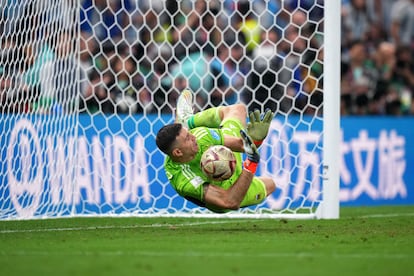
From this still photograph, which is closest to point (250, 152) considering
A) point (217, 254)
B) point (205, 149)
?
point (205, 149)

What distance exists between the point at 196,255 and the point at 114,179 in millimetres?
6022

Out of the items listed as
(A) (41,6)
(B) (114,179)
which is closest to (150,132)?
(B) (114,179)

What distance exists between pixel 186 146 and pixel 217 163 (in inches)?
16.1

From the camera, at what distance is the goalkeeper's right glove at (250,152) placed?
30.2ft

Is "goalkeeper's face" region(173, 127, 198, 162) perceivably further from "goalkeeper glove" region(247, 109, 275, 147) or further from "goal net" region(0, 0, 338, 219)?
"goal net" region(0, 0, 338, 219)

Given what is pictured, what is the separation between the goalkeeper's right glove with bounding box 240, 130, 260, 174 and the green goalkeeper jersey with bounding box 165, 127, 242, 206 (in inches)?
14.6

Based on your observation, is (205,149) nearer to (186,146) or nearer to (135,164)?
(186,146)

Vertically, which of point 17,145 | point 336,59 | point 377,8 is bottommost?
point 17,145

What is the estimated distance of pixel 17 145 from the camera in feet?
40.0

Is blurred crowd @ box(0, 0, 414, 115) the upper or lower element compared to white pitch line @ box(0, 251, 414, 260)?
upper

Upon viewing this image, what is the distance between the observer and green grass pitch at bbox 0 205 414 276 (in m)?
6.47

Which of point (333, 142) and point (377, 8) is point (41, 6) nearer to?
point (333, 142)

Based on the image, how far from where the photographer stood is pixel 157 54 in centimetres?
1331

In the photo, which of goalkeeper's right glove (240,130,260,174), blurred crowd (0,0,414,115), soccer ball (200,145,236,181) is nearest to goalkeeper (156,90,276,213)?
goalkeeper's right glove (240,130,260,174)
